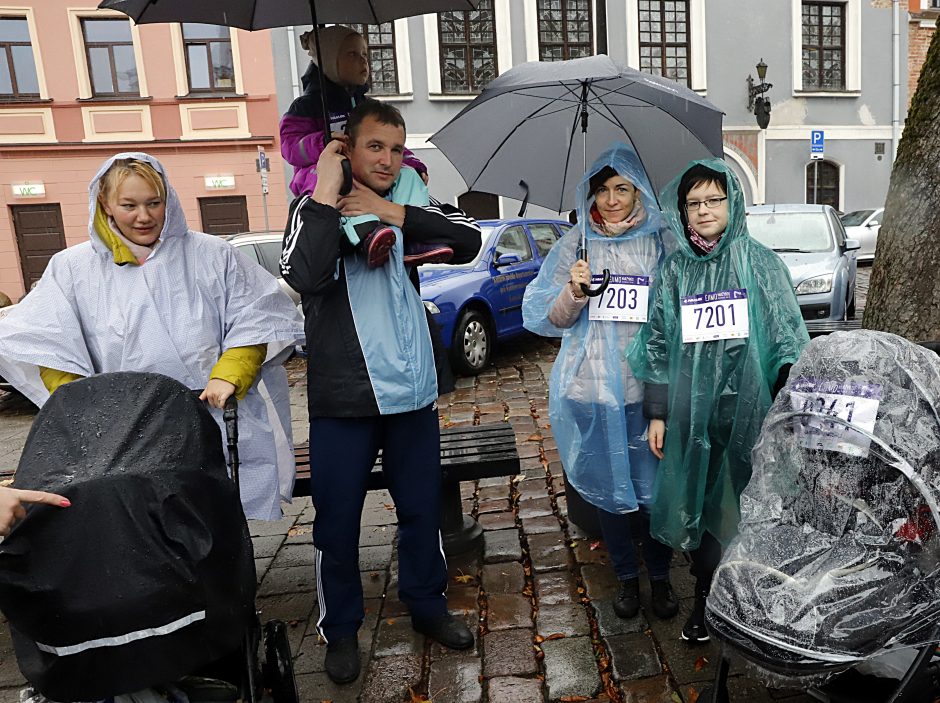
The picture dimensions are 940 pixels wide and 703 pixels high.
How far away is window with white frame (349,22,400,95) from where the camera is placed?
18.6 meters

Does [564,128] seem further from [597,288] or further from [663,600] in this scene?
[663,600]

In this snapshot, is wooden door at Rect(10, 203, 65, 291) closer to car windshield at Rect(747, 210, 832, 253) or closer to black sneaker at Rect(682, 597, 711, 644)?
car windshield at Rect(747, 210, 832, 253)

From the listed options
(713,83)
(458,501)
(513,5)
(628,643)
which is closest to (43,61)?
(513,5)

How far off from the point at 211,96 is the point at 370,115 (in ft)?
54.6

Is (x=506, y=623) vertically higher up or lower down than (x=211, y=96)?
lower down

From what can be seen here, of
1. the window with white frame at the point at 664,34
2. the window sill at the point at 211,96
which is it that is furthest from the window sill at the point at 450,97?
the window with white frame at the point at 664,34

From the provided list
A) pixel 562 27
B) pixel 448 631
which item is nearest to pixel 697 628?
pixel 448 631

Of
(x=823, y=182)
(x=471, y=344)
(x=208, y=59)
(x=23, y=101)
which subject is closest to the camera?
(x=471, y=344)

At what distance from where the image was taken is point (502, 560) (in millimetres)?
3568

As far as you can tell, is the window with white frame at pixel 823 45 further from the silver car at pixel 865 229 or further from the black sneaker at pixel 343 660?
the black sneaker at pixel 343 660

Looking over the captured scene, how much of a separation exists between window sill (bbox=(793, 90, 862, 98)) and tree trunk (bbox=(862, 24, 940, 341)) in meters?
19.2

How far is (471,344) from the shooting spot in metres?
7.71

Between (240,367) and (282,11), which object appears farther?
(282,11)

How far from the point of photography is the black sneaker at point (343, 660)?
2.71 meters
